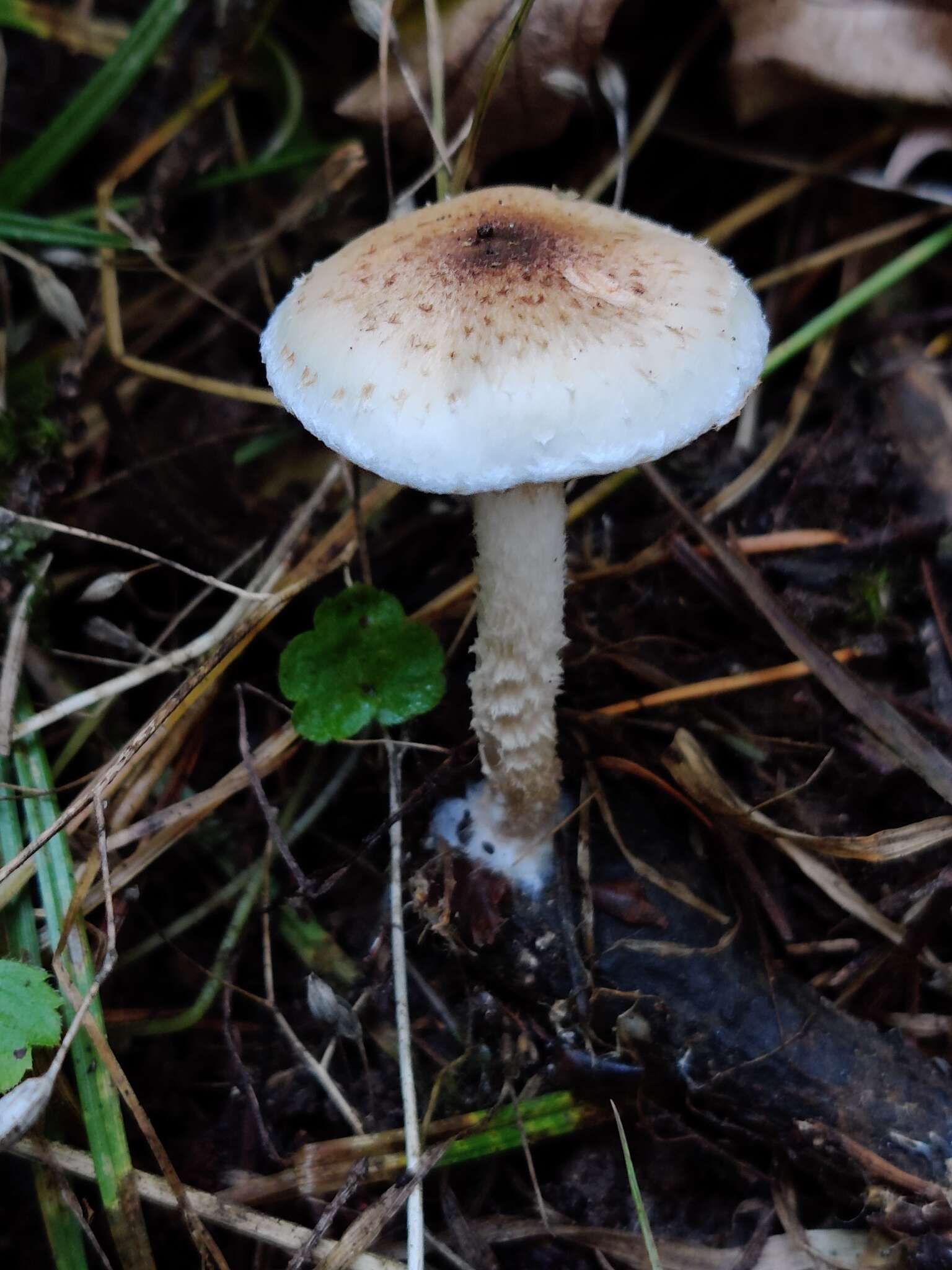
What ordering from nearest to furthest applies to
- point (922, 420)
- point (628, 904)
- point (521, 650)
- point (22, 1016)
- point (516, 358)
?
point (516, 358) → point (22, 1016) → point (521, 650) → point (628, 904) → point (922, 420)

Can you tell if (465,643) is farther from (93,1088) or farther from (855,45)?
(855,45)

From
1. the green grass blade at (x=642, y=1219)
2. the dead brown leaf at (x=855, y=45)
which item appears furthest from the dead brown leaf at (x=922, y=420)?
the green grass blade at (x=642, y=1219)

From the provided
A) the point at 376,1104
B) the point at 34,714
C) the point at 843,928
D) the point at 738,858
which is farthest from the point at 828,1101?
the point at 34,714

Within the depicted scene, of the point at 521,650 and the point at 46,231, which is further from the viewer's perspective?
the point at 46,231

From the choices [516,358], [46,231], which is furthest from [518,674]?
[46,231]

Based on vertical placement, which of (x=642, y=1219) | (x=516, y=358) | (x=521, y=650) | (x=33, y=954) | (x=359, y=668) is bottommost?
(x=642, y=1219)

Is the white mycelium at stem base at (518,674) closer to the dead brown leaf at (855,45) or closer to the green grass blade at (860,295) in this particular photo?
the green grass blade at (860,295)

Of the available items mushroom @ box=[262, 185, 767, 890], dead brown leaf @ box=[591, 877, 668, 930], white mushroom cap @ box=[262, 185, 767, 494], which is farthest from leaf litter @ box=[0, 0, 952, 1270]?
white mushroom cap @ box=[262, 185, 767, 494]

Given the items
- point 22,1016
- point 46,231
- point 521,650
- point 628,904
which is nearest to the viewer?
point 22,1016
